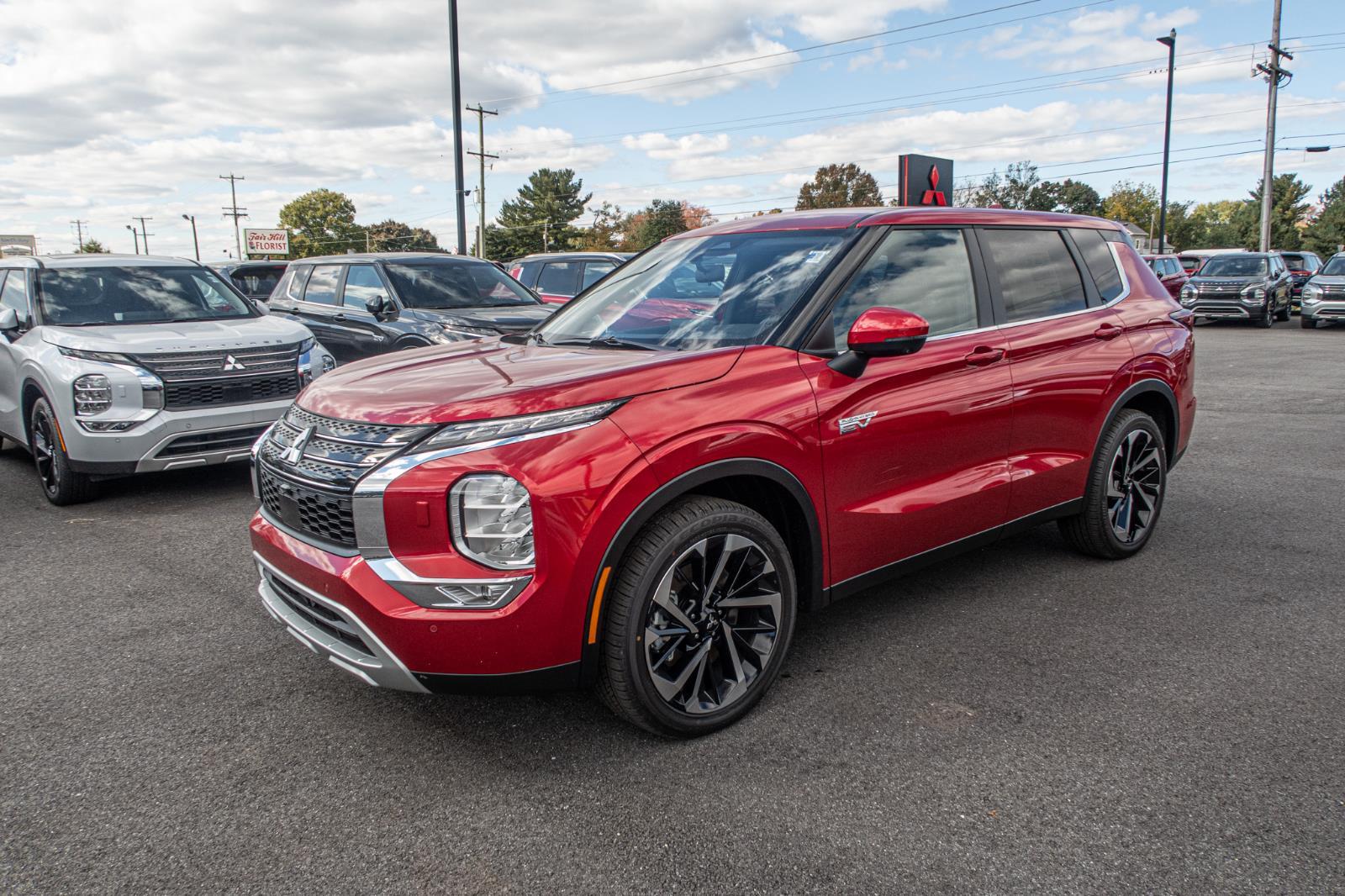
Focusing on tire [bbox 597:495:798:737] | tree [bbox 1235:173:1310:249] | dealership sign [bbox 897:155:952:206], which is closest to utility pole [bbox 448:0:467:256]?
dealership sign [bbox 897:155:952:206]

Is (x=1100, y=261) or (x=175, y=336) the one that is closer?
(x=1100, y=261)

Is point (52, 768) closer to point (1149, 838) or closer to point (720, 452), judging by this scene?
point (720, 452)

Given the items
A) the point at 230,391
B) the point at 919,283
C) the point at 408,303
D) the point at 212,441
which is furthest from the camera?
the point at 408,303

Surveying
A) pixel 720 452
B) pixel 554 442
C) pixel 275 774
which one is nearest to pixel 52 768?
pixel 275 774

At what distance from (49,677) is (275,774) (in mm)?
1402

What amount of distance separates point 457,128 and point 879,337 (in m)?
16.8

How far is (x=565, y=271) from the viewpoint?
532 inches

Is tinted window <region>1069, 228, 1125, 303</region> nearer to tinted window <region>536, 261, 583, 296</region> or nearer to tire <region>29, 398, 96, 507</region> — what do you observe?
tire <region>29, 398, 96, 507</region>

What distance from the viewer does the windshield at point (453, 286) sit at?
9664 millimetres

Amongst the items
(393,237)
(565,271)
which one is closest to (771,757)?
(565,271)

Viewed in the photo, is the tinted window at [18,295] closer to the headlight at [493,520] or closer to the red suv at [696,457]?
the red suv at [696,457]

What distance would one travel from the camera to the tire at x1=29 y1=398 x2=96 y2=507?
6211 mm

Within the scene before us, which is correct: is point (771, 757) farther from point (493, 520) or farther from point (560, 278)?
point (560, 278)

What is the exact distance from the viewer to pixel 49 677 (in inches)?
145
